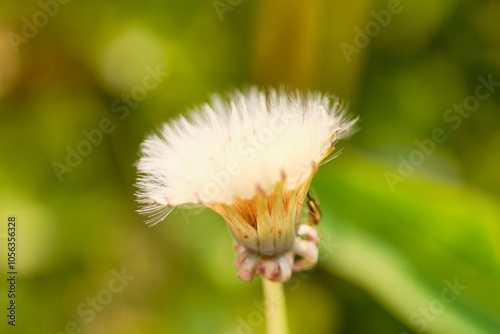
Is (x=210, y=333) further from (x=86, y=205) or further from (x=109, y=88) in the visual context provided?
(x=109, y=88)

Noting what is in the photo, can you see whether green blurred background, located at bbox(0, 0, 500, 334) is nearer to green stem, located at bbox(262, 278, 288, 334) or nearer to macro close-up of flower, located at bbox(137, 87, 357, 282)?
green stem, located at bbox(262, 278, 288, 334)

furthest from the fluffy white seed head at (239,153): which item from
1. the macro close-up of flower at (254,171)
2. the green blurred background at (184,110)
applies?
the green blurred background at (184,110)

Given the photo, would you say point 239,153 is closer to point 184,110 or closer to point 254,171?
point 254,171

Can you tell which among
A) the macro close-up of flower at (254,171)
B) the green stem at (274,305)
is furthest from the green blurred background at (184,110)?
the macro close-up of flower at (254,171)

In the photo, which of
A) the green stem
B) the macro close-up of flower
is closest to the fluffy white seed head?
the macro close-up of flower

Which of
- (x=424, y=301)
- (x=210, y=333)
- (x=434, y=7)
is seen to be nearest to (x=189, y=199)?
(x=424, y=301)

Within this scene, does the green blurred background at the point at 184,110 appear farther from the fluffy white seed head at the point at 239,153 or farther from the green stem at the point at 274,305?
the fluffy white seed head at the point at 239,153

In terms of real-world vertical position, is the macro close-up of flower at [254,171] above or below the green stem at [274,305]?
above

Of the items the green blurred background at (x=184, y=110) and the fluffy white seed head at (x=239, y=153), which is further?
the green blurred background at (x=184, y=110)
